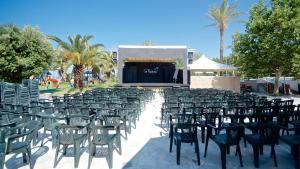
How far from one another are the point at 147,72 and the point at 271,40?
746 inches

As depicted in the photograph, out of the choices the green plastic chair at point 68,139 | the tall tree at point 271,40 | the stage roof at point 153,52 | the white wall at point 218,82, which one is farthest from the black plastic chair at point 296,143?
the stage roof at point 153,52

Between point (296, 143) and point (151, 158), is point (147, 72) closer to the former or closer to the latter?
point (151, 158)

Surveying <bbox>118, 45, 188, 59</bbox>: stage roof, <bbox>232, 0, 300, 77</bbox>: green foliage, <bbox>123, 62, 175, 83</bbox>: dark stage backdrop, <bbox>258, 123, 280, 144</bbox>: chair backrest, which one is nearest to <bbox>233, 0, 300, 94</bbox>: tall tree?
<bbox>232, 0, 300, 77</bbox>: green foliage

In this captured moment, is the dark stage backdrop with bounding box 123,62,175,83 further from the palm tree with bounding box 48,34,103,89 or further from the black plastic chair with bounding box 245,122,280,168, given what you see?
the black plastic chair with bounding box 245,122,280,168

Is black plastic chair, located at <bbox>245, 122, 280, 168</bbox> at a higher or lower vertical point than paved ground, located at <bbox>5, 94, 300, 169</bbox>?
higher

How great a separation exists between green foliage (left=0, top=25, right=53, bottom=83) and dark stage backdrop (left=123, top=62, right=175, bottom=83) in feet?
57.8

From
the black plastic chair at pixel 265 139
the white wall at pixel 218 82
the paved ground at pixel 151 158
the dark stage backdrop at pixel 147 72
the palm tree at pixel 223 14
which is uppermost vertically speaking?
the palm tree at pixel 223 14

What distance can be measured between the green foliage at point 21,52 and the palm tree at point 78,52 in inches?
138

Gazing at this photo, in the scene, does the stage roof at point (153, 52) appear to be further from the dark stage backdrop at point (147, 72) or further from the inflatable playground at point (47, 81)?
the inflatable playground at point (47, 81)

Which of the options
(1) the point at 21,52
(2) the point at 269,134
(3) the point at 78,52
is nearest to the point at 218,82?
(3) the point at 78,52

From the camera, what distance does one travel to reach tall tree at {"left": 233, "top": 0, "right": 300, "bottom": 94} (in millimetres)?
18500

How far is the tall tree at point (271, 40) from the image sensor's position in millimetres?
18500

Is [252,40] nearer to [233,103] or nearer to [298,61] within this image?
[298,61]

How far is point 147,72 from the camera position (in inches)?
1351
